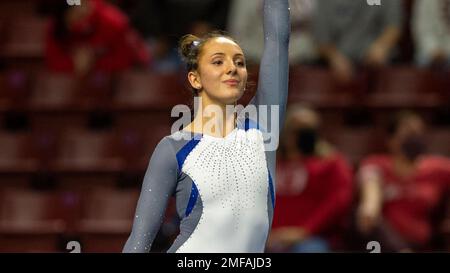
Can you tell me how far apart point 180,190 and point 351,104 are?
3119 mm

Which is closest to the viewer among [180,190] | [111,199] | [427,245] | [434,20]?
[180,190]

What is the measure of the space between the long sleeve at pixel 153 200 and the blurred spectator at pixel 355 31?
318 centimetres

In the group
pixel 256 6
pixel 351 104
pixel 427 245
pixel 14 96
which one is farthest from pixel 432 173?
pixel 14 96

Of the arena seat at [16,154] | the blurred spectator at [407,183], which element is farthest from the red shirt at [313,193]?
the arena seat at [16,154]

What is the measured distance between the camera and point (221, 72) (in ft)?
8.62

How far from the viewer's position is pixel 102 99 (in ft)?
18.9

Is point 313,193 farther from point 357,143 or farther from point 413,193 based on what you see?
point 357,143

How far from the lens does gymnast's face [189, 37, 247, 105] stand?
2623 mm

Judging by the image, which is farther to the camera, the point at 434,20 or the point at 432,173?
the point at 434,20

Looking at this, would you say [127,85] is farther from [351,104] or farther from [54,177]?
[351,104]

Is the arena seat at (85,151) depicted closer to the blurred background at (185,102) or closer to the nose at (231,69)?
the blurred background at (185,102)

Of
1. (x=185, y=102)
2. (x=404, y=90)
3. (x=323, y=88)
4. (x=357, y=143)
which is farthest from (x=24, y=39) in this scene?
(x=404, y=90)

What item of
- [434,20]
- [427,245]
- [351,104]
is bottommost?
[427,245]

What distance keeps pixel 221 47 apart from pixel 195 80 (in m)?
0.11
